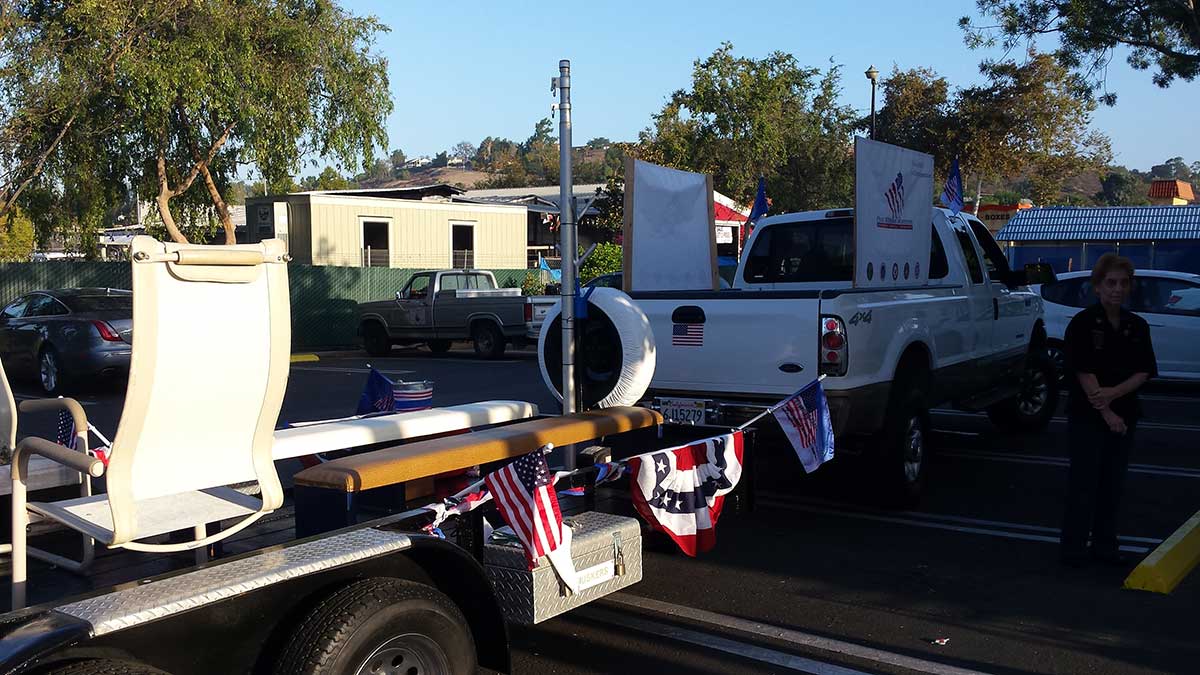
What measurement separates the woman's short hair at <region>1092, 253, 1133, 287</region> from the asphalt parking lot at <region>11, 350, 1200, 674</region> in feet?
5.56

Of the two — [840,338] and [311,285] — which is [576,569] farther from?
[311,285]

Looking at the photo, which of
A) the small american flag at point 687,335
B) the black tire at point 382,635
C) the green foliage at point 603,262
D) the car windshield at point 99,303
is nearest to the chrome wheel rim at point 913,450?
the small american flag at point 687,335

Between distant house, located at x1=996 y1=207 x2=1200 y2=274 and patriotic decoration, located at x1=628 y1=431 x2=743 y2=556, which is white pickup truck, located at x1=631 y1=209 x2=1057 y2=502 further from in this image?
distant house, located at x1=996 y1=207 x2=1200 y2=274

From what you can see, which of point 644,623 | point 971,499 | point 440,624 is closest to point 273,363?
point 440,624

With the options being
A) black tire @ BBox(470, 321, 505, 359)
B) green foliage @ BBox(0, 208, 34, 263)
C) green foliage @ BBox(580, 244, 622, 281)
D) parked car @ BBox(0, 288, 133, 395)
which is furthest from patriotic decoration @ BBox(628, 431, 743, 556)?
green foliage @ BBox(0, 208, 34, 263)

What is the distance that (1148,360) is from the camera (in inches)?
236

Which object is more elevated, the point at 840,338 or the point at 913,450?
the point at 840,338

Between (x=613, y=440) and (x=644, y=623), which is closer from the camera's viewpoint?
(x=644, y=623)

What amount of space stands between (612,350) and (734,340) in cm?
108

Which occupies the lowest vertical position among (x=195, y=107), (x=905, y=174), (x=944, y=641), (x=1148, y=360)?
(x=944, y=641)

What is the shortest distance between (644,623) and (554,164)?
84.3 meters

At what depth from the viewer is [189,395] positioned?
3215mm

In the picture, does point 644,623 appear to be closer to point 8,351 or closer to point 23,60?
point 8,351

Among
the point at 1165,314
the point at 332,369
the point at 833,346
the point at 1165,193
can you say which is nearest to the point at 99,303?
the point at 332,369
